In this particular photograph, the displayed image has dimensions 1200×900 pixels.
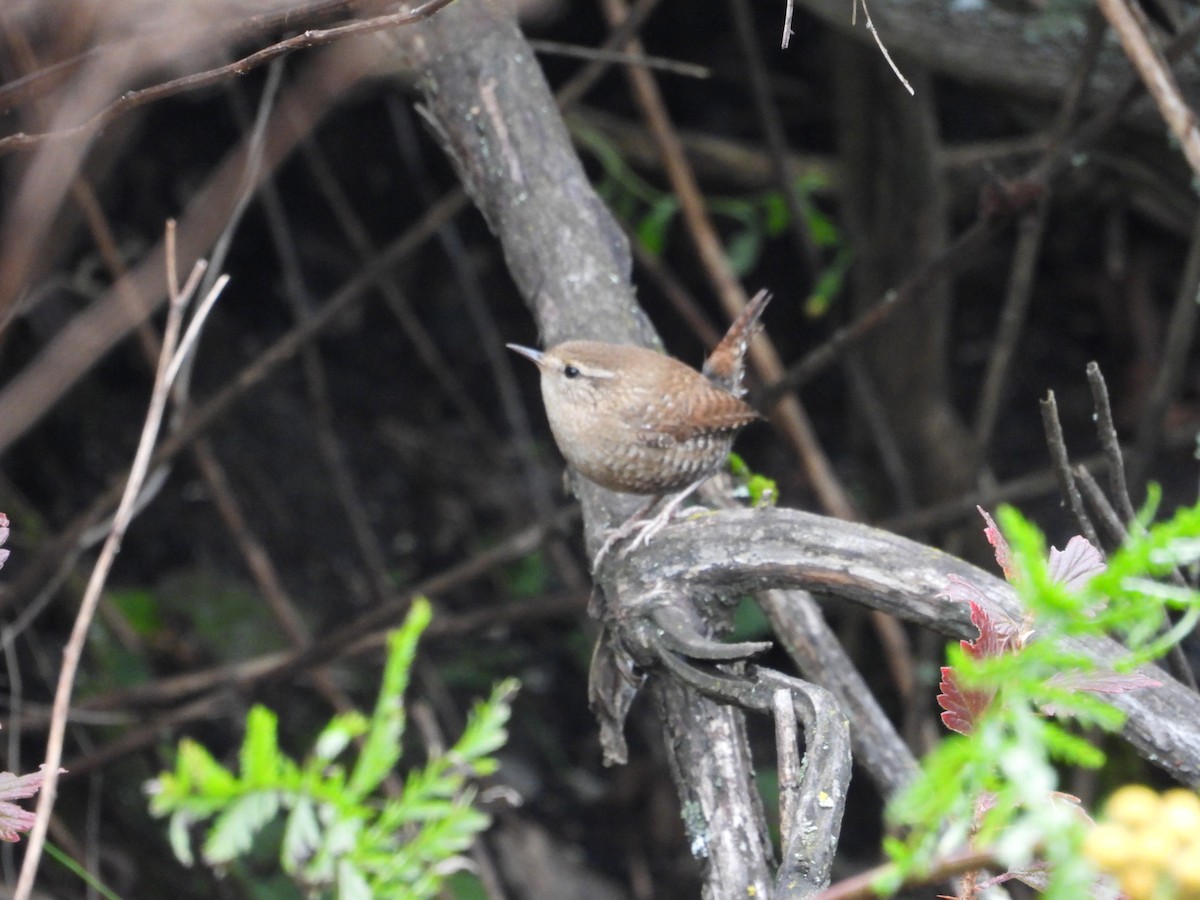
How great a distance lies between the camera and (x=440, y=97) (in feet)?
8.26

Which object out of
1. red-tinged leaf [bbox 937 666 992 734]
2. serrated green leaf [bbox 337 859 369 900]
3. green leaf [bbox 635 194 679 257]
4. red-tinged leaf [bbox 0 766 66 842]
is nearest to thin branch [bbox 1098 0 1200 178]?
red-tinged leaf [bbox 937 666 992 734]

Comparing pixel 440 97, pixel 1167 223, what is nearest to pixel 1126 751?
pixel 1167 223

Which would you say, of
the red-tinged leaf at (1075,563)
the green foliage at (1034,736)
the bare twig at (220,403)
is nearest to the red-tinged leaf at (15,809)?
the green foliage at (1034,736)

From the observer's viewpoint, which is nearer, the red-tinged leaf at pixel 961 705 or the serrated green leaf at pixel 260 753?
the serrated green leaf at pixel 260 753

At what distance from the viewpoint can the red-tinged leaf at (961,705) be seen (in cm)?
126

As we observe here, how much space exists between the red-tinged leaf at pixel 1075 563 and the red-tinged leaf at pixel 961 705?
147mm

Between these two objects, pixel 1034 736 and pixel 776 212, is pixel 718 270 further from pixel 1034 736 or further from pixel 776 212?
pixel 1034 736

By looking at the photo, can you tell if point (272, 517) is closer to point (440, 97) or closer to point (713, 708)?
point (440, 97)

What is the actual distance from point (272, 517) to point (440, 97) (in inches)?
102

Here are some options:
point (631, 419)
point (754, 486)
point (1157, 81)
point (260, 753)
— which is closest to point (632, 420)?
point (631, 419)

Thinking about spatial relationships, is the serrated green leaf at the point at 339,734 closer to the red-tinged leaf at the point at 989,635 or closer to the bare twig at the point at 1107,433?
the red-tinged leaf at the point at 989,635

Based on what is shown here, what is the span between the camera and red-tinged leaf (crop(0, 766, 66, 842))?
49.9 inches

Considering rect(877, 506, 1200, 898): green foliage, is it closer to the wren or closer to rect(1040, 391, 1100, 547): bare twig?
rect(1040, 391, 1100, 547): bare twig

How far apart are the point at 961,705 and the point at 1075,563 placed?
0.63 feet
